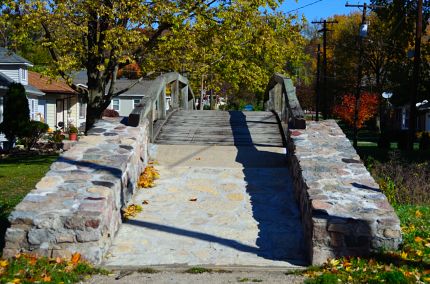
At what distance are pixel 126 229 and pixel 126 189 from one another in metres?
0.71

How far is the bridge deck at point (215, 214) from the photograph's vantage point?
6.18 meters

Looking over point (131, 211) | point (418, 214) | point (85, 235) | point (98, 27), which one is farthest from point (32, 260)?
point (98, 27)

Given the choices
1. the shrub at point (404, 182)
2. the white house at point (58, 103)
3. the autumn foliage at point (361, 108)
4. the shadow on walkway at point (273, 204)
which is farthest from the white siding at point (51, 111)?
the shrub at point (404, 182)

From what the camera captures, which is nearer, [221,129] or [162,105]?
[221,129]

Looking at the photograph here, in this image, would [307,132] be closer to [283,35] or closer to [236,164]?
[236,164]

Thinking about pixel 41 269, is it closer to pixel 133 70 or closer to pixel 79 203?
pixel 79 203

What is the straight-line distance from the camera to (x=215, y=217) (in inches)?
284

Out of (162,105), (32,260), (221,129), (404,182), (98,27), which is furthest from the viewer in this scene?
(98,27)

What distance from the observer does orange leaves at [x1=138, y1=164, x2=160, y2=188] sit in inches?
322

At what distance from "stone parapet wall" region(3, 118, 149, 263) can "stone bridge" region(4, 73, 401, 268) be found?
0.01 metres

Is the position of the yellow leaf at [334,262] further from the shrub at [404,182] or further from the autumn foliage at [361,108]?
the autumn foliage at [361,108]

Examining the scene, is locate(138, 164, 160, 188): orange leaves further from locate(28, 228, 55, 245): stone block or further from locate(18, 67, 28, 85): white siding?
locate(18, 67, 28, 85): white siding

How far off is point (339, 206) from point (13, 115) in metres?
19.3

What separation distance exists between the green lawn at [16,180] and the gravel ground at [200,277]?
176cm
